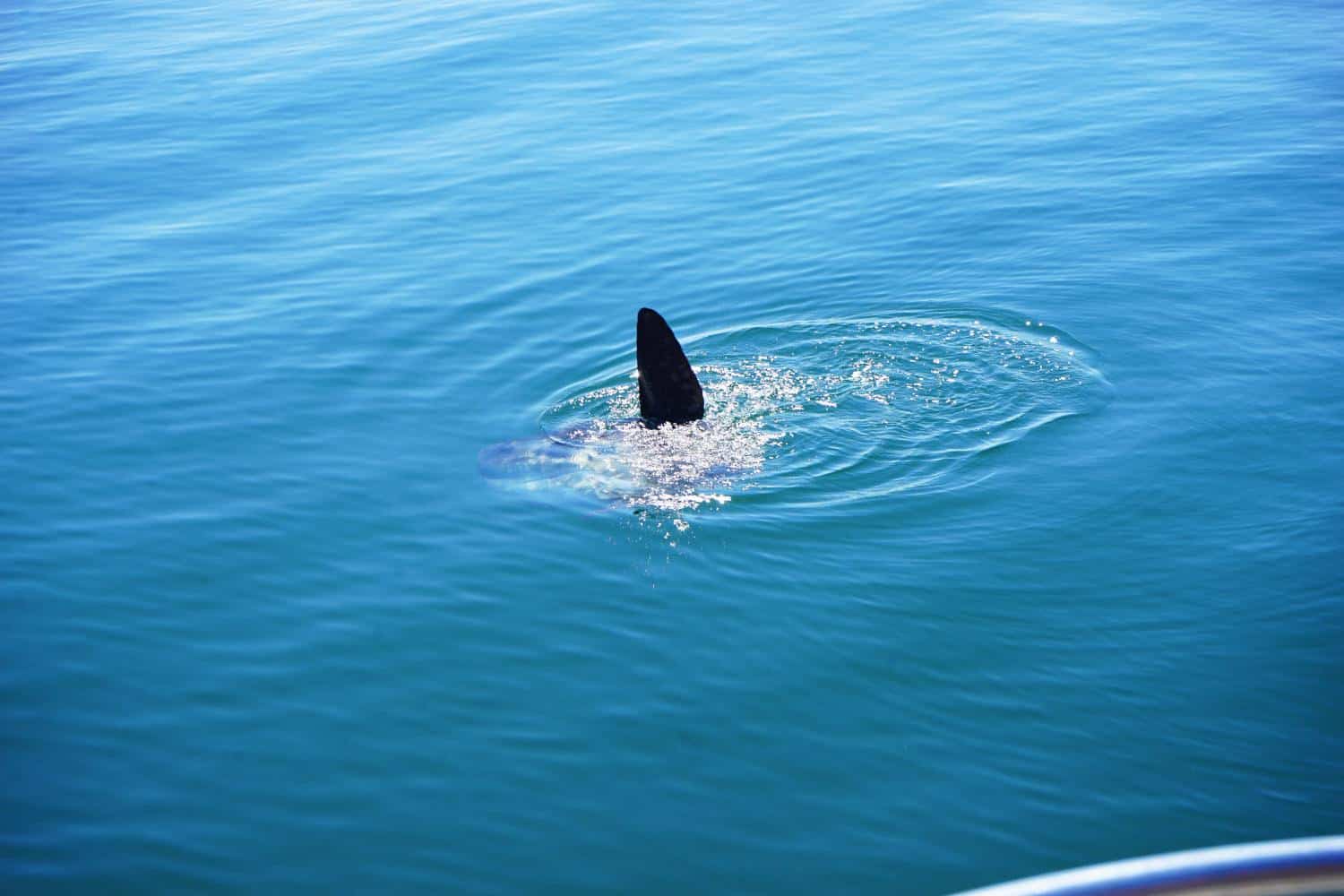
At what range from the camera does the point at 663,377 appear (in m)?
10.7

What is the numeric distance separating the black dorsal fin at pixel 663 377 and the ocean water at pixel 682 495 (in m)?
0.33

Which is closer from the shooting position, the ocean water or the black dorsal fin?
the ocean water

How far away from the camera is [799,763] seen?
7488mm

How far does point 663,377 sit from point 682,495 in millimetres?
1041

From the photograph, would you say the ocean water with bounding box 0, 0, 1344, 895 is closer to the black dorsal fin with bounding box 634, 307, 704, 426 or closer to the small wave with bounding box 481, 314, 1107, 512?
the small wave with bounding box 481, 314, 1107, 512

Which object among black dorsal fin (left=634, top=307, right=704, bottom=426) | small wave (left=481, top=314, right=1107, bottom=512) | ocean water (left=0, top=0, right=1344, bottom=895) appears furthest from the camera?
small wave (left=481, top=314, right=1107, bottom=512)

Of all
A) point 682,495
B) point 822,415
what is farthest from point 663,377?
point 822,415

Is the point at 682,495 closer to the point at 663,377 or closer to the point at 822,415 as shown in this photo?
the point at 663,377

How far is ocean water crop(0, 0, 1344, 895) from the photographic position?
7.19 m

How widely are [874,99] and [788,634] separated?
47.8 ft

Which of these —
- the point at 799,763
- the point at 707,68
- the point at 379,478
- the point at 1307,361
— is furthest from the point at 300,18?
the point at 799,763

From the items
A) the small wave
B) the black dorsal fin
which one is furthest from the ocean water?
the black dorsal fin

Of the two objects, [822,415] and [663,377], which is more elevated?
[663,377]

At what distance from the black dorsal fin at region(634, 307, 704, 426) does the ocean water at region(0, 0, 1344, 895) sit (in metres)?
0.33
